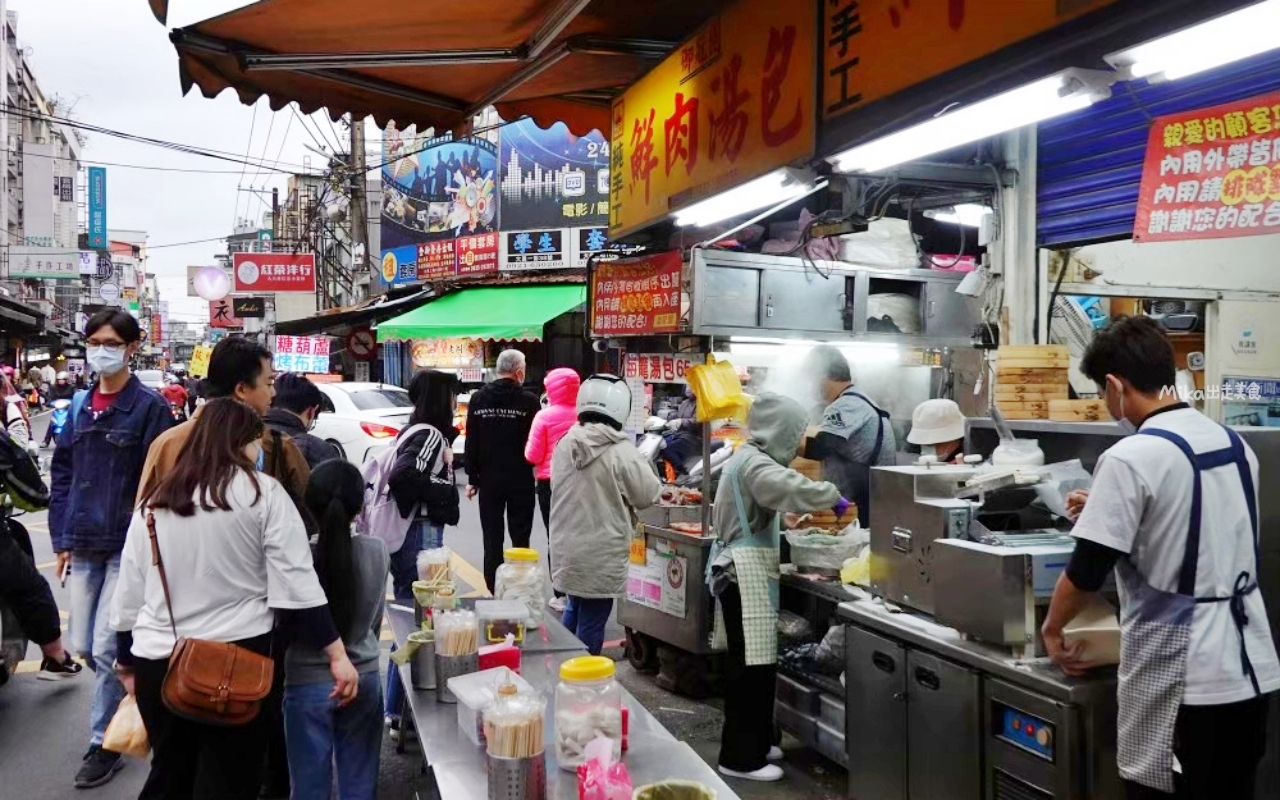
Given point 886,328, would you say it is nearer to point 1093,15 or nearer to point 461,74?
point 461,74

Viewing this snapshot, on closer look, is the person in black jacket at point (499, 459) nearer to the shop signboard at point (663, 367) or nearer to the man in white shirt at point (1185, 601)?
the shop signboard at point (663, 367)

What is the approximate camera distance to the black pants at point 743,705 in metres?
4.83

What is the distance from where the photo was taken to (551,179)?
17891 millimetres

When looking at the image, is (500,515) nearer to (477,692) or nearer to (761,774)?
(761,774)

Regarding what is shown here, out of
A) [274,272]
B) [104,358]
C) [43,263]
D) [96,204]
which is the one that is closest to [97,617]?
[104,358]

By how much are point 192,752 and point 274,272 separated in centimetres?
2408

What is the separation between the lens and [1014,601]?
346cm

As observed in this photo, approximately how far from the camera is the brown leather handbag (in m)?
2.95

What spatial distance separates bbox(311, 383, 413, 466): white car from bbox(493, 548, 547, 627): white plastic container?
9.09 meters

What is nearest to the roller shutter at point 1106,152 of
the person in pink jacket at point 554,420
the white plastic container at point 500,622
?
the person in pink jacket at point 554,420

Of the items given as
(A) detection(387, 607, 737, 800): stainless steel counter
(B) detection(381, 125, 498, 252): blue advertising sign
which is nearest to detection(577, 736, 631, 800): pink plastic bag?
(A) detection(387, 607, 737, 800): stainless steel counter

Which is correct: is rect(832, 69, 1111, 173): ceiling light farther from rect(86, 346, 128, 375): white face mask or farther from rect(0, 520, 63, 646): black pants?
rect(0, 520, 63, 646): black pants

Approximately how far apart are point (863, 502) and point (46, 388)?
4549 centimetres

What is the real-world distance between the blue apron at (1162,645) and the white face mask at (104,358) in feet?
15.1
